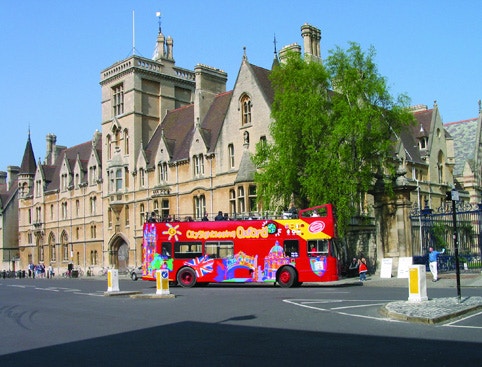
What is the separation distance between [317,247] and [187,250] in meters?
6.82

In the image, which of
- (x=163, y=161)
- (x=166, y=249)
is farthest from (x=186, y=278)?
(x=163, y=161)

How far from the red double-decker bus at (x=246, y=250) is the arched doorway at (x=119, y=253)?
28.7 m

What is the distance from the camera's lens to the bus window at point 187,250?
1196 inches

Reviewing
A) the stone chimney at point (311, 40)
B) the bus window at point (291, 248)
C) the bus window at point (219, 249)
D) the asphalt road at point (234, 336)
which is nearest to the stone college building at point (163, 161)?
the stone chimney at point (311, 40)

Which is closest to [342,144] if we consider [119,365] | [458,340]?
[458,340]

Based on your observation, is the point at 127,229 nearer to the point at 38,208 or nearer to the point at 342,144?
the point at 38,208

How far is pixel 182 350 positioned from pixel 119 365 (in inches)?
60.0

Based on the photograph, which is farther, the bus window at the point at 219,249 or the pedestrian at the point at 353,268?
the pedestrian at the point at 353,268

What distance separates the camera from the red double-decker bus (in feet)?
93.4

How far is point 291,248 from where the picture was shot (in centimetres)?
2881

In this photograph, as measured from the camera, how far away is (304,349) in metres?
10.3

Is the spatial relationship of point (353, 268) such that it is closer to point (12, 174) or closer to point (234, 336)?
point (234, 336)

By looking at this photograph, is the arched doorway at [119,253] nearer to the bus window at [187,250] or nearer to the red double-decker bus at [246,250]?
the red double-decker bus at [246,250]

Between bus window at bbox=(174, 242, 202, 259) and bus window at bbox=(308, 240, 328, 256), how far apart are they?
5730 mm
